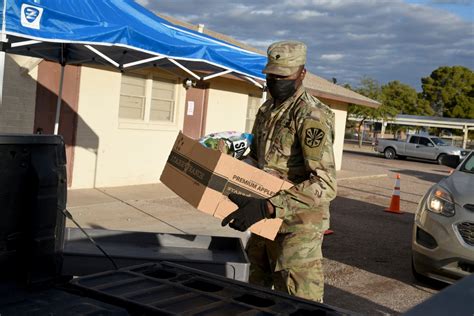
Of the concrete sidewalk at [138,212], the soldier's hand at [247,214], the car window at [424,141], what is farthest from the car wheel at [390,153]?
the soldier's hand at [247,214]

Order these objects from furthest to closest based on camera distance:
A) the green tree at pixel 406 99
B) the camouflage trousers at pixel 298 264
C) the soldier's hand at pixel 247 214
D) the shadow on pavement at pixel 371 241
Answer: the green tree at pixel 406 99 → the shadow on pavement at pixel 371 241 → the camouflage trousers at pixel 298 264 → the soldier's hand at pixel 247 214

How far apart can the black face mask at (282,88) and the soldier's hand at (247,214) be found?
0.65 meters

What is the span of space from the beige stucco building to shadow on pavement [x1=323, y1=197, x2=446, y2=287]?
3.84 metres

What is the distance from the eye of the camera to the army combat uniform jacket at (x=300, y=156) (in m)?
2.78

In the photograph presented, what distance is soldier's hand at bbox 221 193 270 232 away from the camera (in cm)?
267

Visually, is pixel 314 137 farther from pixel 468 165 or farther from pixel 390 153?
pixel 390 153

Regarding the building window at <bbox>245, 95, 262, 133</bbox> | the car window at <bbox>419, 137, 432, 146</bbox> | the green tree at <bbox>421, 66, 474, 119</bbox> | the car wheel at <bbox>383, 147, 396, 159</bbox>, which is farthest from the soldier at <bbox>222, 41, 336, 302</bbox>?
the green tree at <bbox>421, 66, 474, 119</bbox>

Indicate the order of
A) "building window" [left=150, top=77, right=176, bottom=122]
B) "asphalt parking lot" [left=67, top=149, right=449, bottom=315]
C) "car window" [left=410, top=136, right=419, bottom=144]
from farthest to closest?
1. "car window" [left=410, top=136, right=419, bottom=144]
2. "building window" [left=150, top=77, right=176, bottom=122]
3. "asphalt parking lot" [left=67, top=149, right=449, bottom=315]

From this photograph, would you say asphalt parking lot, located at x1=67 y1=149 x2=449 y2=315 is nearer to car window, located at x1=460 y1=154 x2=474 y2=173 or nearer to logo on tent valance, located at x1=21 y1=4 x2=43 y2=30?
car window, located at x1=460 y1=154 x2=474 y2=173

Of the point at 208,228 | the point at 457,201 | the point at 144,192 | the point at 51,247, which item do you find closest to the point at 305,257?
the point at 51,247

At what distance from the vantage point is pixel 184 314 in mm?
1888

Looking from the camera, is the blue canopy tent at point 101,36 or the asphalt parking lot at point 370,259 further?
the asphalt parking lot at point 370,259

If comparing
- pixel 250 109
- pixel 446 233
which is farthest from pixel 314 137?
pixel 250 109

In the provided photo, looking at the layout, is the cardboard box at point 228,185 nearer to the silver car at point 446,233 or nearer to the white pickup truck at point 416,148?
the silver car at point 446,233
